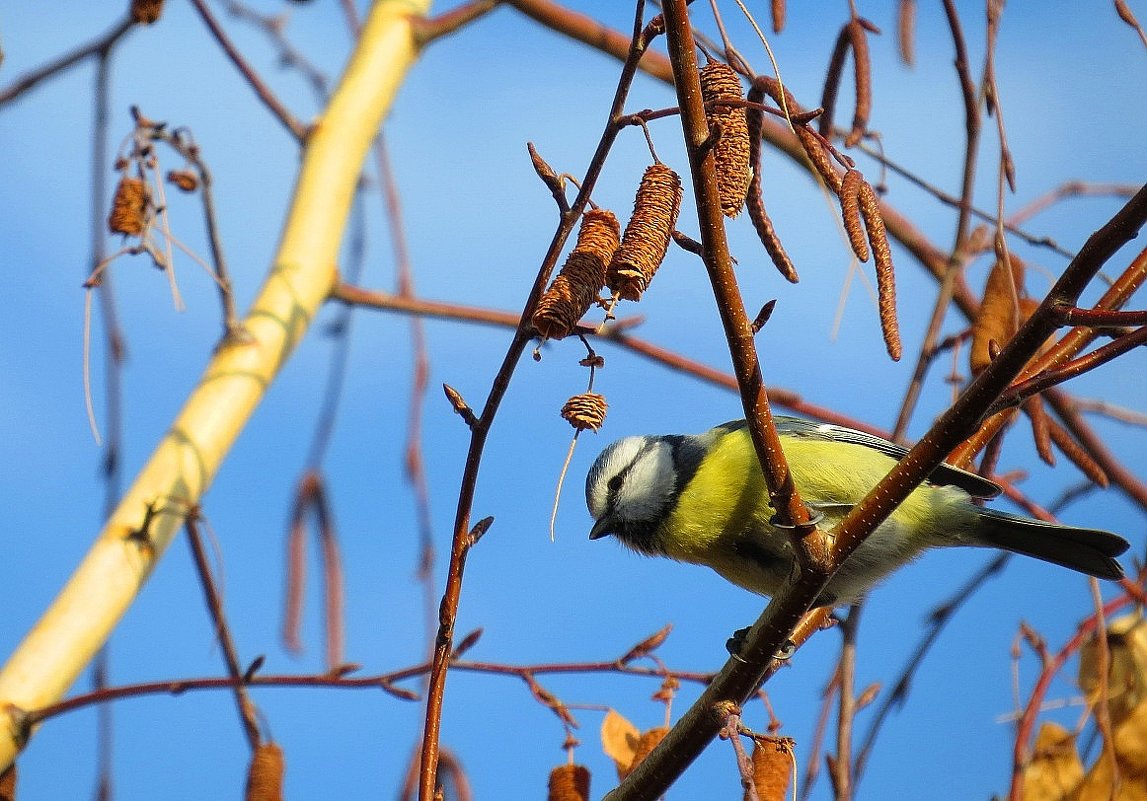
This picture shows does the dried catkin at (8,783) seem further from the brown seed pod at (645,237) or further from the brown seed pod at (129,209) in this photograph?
the brown seed pod at (645,237)

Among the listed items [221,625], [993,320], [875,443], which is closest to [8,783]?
[221,625]

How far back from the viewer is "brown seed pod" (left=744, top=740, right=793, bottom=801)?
1868 millimetres

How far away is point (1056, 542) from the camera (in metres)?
2.66

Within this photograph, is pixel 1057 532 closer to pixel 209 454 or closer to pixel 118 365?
pixel 209 454

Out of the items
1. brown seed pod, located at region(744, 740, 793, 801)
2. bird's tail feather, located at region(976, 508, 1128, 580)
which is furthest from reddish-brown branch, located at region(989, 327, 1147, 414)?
bird's tail feather, located at region(976, 508, 1128, 580)

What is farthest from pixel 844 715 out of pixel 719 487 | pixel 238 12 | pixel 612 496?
pixel 238 12

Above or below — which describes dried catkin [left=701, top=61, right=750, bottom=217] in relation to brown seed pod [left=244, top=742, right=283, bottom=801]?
above

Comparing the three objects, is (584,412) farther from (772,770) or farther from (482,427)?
(772,770)

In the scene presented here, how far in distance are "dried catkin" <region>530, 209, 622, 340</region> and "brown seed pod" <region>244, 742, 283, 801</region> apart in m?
1.18

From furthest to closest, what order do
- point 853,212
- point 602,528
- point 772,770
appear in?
point 602,528 < point 772,770 < point 853,212

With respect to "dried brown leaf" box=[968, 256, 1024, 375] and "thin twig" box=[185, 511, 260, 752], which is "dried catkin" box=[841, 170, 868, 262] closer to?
"dried brown leaf" box=[968, 256, 1024, 375]

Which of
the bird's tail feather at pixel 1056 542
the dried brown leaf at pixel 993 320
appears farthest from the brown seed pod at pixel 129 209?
the bird's tail feather at pixel 1056 542

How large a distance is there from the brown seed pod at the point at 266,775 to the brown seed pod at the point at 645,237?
1.23m

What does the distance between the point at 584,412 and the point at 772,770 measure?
813 millimetres
